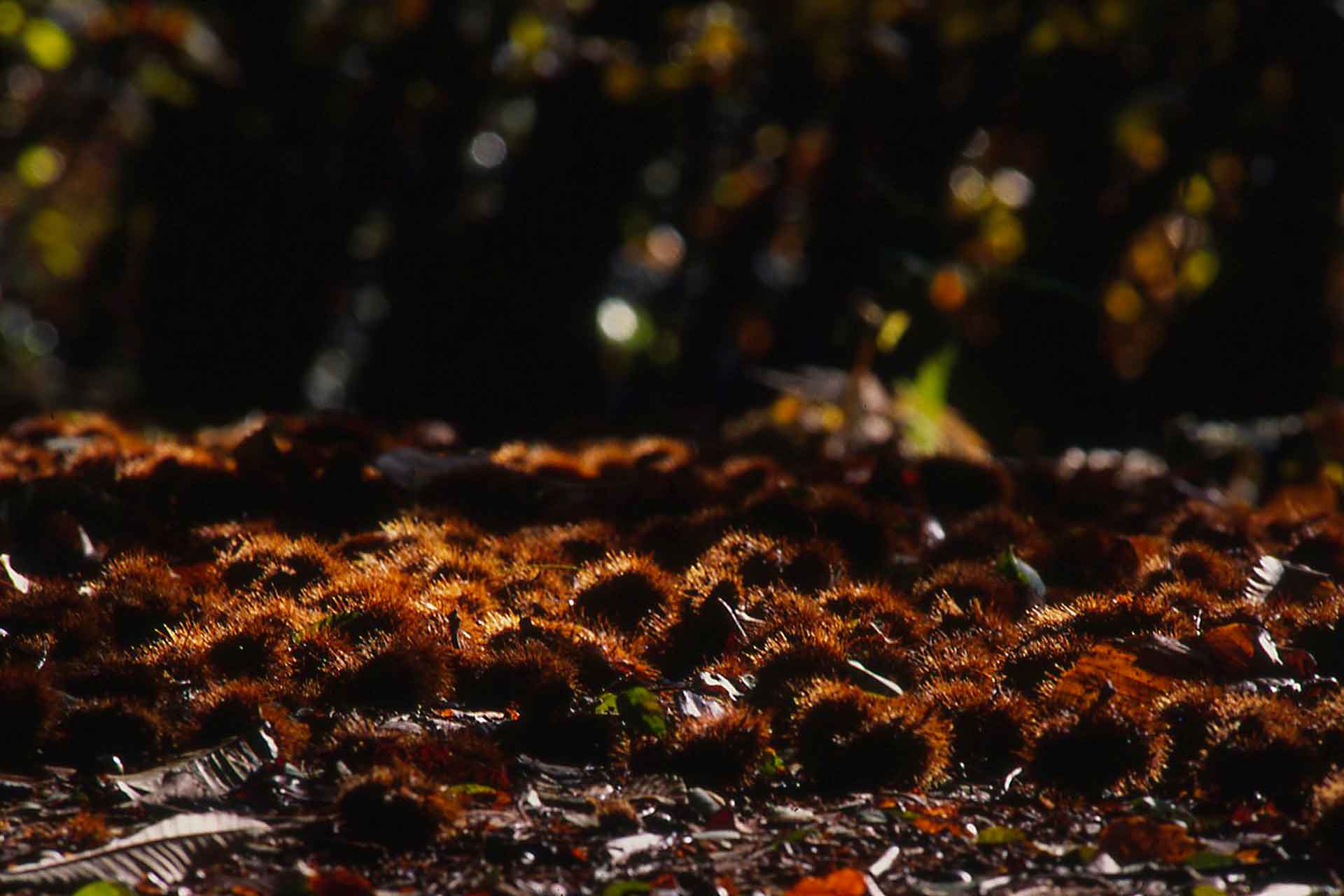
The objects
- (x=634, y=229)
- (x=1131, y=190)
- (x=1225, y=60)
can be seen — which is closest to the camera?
(x=1225, y=60)

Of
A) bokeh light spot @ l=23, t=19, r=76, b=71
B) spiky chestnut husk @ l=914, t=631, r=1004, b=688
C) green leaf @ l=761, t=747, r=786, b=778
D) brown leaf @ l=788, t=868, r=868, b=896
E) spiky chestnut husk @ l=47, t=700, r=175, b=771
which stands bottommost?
spiky chestnut husk @ l=47, t=700, r=175, b=771

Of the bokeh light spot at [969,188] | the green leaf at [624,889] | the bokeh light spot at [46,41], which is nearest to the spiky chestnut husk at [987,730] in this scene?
the green leaf at [624,889]

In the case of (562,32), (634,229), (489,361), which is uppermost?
(562,32)

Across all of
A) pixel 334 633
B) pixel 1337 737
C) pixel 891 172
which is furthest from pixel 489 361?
pixel 1337 737

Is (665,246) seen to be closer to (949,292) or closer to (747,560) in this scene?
(949,292)

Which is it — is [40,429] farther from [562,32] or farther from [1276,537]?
[562,32]

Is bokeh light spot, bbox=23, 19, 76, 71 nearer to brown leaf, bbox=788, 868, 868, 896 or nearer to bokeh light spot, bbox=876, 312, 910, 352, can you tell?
bokeh light spot, bbox=876, 312, 910, 352

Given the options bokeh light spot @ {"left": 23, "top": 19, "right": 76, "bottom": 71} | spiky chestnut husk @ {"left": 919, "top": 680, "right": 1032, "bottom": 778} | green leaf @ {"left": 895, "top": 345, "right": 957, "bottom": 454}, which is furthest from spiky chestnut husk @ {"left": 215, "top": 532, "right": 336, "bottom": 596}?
bokeh light spot @ {"left": 23, "top": 19, "right": 76, "bottom": 71}

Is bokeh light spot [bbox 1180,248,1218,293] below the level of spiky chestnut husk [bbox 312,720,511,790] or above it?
above
